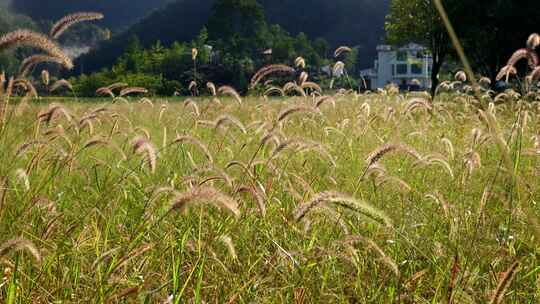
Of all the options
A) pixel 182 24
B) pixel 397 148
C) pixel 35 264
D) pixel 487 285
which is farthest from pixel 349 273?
pixel 182 24

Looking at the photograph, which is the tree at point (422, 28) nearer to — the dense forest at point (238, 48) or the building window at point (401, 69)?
the dense forest at point (238, 48)

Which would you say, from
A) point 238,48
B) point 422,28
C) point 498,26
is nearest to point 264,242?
point 498,26

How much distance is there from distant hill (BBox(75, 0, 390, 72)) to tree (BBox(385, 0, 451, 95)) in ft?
392

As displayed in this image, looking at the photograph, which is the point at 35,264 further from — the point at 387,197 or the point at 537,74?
the point at 537,74

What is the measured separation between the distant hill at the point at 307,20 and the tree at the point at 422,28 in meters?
120

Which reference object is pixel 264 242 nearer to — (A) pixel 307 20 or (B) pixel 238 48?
(B) pixel 238 48

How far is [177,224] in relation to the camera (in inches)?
96.3

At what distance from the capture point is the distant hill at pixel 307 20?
5674 inches

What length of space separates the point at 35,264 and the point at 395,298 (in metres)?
1.18

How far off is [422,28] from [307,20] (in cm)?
14130

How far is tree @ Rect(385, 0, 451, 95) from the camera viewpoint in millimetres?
19047

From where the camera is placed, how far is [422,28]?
2053 cm

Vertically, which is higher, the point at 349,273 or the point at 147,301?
the point at 147,301

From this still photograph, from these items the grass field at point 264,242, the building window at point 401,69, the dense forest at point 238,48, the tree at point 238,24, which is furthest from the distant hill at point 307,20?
the grass field at point 264,242
